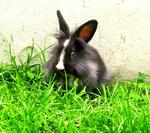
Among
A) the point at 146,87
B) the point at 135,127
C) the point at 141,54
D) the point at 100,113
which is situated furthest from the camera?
the point at 141,54

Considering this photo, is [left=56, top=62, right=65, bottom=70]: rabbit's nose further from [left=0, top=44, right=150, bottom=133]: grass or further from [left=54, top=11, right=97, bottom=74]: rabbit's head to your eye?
[left=0, top=44, right=150, bottom=133]: grass

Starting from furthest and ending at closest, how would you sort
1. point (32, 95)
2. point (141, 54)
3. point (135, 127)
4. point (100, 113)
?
point (141, 54), point (32, 95), point (100, 113), point (135, 127)

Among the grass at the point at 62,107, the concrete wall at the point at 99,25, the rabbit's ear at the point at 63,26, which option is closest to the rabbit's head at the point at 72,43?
the rabbit's ear at the point at 63,26

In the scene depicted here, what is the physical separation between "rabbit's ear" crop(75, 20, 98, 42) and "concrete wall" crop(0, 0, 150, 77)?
0.35m

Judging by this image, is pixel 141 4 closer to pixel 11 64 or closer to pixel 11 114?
pixel 11 64

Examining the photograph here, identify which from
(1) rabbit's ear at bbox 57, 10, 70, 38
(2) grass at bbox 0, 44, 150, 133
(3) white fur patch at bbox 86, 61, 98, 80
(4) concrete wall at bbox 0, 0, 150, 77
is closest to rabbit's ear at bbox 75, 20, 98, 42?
(1) rabbit's ear at bbox 57, 10, 70, 38

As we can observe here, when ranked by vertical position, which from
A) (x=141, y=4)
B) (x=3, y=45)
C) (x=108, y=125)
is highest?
(x=141, y=4)

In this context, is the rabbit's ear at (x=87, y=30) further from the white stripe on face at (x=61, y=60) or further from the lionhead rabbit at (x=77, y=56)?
the white stripe on face at (x=61, y=60)

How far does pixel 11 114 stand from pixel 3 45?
135 centimetres

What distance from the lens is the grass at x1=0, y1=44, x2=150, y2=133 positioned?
4.21 meters

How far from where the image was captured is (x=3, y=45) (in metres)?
5.59

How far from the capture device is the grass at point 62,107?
4.21m

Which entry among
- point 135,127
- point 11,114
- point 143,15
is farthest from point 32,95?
point 143,15

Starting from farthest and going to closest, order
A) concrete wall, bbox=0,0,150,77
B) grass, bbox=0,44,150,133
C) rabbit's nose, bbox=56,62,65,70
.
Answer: concrete wall, bbox=0,0,150,77 → rabbit's nose, bbox=56,62,65,70 → grass, bbox=0,44,150,133
